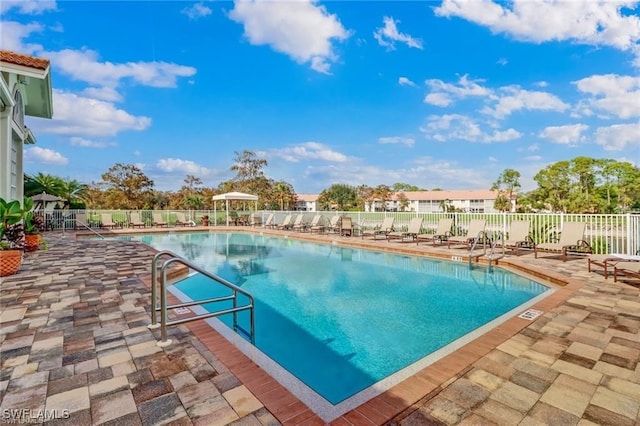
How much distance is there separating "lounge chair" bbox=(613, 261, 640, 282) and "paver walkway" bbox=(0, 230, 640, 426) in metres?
1.22

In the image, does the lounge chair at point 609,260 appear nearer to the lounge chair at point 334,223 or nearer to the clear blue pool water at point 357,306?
the clear blue pool water at point 357,306

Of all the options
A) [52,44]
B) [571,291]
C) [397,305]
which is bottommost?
[397,305]

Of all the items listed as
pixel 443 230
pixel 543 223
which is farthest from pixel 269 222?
pixel 543 223

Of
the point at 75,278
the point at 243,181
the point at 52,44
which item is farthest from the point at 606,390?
the point at 243,181

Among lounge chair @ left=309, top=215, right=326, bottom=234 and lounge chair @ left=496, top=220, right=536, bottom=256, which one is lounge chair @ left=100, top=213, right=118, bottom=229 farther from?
lounge chair @ left=496, top=220, right=536, bottom=256

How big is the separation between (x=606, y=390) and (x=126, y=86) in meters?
24.3

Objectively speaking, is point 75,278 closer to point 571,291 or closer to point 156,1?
point 571,291

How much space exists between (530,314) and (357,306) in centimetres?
237

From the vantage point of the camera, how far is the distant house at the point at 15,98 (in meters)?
7.07

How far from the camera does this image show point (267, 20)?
1138cm

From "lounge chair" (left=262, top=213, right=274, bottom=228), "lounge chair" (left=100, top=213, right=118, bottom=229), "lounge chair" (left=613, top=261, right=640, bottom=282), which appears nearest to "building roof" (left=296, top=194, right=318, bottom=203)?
"lounge chair" (left=262, top=213, right=274, bottom=228)

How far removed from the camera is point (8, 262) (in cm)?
562

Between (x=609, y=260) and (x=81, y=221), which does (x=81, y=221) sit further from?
(x=609, y=260)

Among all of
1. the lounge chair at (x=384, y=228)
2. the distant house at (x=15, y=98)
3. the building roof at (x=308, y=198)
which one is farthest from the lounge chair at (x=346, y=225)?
the building roof at (x=308, y=198)
